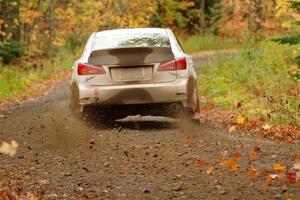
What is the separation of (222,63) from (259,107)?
8.37 meters

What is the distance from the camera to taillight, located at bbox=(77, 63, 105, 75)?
10734 millimetres

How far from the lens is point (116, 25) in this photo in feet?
126

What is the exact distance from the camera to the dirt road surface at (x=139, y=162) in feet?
22.5

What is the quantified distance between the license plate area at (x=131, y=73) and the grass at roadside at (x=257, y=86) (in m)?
1.50

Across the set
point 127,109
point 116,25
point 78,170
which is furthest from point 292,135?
point 116,25

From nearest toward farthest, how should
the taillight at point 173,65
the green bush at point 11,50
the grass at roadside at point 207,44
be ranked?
the taillight at point 173,65 < the green bush at point 11,50 < the grass at roadside at point 207,44

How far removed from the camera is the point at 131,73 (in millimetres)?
10625

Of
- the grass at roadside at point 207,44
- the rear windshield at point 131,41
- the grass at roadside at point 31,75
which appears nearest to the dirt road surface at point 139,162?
the rear windshield at point 131,41

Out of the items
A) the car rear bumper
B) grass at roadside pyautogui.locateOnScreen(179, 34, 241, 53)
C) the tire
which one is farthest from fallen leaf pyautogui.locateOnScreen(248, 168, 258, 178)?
grass at roadside pyautogui.locateOnScreen(179, 34, 241, 53)

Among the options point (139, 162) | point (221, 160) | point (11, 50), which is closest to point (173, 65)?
point (139, 162)

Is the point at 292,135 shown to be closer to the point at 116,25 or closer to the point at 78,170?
the point at 78,170

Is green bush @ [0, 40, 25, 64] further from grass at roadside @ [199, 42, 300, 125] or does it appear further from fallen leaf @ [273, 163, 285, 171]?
fallen leaf @ [273, 163, 285, 171]

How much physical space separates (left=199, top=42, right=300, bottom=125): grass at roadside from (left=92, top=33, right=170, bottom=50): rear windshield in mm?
1668

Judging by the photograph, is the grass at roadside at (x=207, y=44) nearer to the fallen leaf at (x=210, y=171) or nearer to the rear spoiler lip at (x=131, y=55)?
the rear spoiler lip at (x=131, y=55)
